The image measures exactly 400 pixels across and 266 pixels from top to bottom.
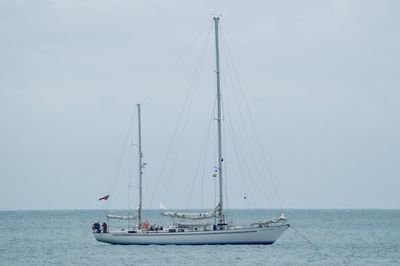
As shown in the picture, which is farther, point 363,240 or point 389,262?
point 363,240

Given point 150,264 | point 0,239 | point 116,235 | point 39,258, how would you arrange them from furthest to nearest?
point 0,239
point 116,235
point 39,258
point 150,264

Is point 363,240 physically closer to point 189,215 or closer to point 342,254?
point 342,254

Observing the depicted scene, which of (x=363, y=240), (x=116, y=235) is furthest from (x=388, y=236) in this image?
(x=116, y=235)

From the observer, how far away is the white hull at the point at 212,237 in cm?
7306

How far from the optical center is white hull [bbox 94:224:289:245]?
73.1m

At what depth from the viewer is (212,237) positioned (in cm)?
7338

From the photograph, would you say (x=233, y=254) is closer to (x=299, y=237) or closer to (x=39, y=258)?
(x=39, y=258)

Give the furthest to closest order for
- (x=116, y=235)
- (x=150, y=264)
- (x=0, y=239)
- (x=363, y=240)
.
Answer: (x=0, y=239), (x=363, y=240), (x=116, y=235), (x=150, y=264)

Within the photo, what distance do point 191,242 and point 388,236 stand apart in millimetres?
39860

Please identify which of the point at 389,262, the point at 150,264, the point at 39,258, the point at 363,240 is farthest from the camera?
the point at 363,240

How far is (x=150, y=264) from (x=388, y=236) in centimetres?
4999

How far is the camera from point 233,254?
227 feet

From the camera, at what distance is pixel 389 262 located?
68688mm

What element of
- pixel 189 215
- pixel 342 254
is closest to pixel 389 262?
pixel 342 254
